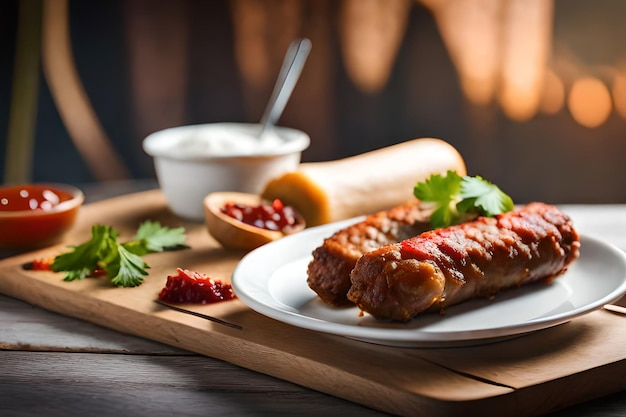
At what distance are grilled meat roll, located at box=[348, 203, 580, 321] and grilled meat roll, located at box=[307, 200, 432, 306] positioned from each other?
18 cm

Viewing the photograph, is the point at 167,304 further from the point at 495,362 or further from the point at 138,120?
the point at 138,120

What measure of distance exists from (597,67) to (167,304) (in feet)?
10.4

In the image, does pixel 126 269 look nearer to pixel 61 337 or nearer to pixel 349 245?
pixel 61 337

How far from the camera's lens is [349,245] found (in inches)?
92.7

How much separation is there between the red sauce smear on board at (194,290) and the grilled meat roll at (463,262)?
44 centimetres

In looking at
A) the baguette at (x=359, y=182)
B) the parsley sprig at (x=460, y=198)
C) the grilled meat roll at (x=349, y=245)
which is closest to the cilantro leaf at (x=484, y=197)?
the parsley sprig at (x=460, y=198)

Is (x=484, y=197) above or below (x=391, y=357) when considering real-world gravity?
above

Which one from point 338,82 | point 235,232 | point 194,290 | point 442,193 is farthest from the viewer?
point 338,82

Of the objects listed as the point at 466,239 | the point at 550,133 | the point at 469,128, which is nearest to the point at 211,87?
the point at 469,128

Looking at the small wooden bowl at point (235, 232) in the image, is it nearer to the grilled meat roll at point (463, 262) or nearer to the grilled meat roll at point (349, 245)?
the grilled meat roll at point (349, 245)

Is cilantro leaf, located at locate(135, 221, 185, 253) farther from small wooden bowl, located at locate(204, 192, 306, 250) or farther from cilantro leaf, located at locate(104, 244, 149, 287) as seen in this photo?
cilantro leaf, located at locate(104, 244, 149, 287)

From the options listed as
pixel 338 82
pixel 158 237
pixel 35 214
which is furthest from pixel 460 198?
pixel 338 82

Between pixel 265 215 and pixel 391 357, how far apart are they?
3.67 ft

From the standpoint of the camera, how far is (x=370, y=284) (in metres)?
2.04
